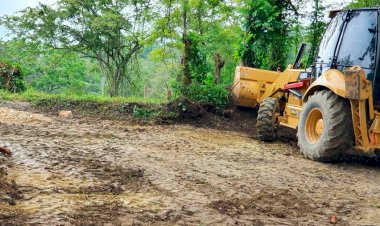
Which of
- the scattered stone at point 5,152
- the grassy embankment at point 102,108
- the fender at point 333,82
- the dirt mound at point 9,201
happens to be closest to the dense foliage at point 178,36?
the grassy embankment at point 102,108

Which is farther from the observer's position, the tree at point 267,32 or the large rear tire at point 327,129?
the tree at point 267,32

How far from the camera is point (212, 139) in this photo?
314 inches

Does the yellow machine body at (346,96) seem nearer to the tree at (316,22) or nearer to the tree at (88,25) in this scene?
Answer: the tree at (316,22)

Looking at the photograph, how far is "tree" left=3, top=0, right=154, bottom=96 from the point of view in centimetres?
2222

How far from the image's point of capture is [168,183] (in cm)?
440

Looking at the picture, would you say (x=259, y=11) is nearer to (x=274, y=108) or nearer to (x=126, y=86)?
(x=274, y=108)

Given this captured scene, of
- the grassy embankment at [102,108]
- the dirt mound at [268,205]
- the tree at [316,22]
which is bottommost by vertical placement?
the dirt mound at [268,205]

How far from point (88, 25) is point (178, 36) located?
729 centimetres

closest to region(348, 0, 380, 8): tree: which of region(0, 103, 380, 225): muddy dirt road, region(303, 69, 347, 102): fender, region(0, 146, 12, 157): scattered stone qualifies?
region(303, 69, 347, 102): fender

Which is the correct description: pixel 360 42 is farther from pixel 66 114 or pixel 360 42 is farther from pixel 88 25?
pixel 88 25

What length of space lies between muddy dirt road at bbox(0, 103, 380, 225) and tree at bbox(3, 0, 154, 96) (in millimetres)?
16052

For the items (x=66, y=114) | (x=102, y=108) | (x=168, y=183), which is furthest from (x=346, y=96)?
(x=102, y=108)

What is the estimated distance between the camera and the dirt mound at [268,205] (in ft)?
11.9

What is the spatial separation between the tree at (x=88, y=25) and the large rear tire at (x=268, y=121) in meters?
14.4
